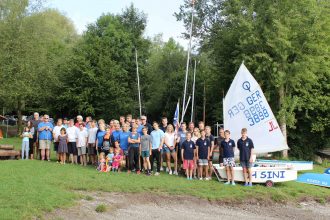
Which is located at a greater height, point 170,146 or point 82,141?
point 82,141

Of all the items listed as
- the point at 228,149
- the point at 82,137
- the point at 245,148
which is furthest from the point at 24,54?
the point at 245,148

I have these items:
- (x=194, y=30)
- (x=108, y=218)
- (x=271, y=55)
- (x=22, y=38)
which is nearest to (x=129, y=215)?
(x=108, y=218)

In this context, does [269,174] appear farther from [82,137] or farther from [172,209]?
[82,137]

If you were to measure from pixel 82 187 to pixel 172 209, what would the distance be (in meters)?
2.43

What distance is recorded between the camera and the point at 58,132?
53.3ft

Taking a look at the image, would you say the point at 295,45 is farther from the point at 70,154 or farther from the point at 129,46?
the point at 129,46

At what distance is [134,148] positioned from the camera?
14555 mm

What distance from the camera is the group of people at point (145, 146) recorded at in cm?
1430

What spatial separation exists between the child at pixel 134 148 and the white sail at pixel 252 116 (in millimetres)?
Answer: 3501

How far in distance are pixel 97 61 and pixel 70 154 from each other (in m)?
21.6

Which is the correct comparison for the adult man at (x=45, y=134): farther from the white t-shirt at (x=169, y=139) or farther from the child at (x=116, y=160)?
the white t-shirt at (x=169, y=139)

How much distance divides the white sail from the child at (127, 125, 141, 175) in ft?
11.5

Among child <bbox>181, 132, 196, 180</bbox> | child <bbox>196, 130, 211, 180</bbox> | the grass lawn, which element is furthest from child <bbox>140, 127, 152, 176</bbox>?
child <bbox>196, 130, 211, 180</bbox>

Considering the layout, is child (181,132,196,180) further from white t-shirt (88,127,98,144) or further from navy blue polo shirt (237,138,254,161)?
white t-shirt (88,127,98,144)
